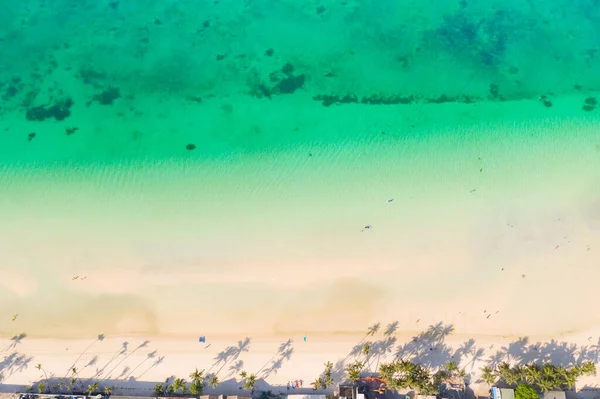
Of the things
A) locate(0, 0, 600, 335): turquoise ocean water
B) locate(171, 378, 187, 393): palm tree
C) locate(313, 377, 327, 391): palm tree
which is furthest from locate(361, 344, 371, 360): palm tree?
locate(171, 378, 187, 393): palm tree

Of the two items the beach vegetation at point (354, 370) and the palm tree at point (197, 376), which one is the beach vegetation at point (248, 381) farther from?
the beach vegetation at point (354, 370)

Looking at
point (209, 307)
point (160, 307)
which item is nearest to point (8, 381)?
point (160, 307)

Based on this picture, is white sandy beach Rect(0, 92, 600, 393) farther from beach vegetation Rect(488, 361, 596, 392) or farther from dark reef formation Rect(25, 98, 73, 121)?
dark reef formation Rect(25, 98, 73, 121)

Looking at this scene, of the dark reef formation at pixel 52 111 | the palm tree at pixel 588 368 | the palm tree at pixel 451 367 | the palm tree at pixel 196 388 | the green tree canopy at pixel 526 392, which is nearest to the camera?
the green tree canopy at pixel 526 392

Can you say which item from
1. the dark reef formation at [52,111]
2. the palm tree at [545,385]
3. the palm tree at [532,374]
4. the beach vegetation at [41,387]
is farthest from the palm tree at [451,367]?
the dark reef formation at [52,111]

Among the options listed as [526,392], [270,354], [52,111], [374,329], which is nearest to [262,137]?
[270,354]

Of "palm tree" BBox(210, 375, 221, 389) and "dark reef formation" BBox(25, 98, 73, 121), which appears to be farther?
"dark reef formation" BBox(25, 98, 73, 121)
